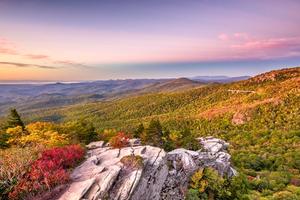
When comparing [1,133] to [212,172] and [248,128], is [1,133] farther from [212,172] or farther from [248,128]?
[248,128]

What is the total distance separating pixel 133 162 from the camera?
31.2m

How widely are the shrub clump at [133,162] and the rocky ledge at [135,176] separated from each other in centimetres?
18

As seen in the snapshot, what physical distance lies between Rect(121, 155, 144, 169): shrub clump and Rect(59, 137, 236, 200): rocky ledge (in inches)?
7.2

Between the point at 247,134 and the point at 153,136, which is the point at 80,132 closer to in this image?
the point at 153,136

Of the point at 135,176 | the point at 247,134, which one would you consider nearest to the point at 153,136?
the point at 135,176

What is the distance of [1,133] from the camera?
51125mm

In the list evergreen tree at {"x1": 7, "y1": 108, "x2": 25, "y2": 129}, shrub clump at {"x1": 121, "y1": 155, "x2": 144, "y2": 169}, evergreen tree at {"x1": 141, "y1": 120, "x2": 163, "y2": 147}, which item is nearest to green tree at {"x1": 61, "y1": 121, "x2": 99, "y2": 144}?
evergreen tree at {"x1": 7, "y1": 108, "x2": 25, "y2": 129}

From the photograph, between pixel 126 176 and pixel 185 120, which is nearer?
pixel 126 176

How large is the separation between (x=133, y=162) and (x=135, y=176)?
2.33m

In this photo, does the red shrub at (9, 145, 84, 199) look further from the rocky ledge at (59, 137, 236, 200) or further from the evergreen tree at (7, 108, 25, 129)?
the evergreen tree at (7, 108, 25, 129)

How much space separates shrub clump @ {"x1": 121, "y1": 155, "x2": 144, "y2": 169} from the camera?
101 ft

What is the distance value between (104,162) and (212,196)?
17429mm

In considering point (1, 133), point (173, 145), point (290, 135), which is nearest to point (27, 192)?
point (1, 133)

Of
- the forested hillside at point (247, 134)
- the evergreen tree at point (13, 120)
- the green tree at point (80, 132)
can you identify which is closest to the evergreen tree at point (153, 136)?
the forested hillside at point (247, 134)
